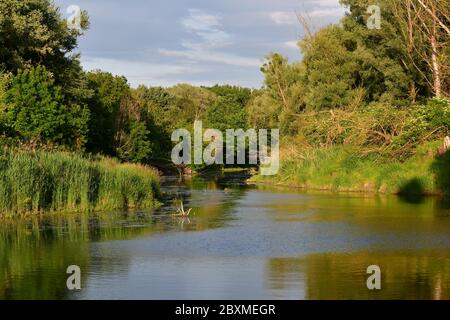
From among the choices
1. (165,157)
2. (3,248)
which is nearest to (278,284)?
(3,248)

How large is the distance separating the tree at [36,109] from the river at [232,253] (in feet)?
36.9

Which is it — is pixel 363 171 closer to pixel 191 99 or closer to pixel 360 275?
pixel 360 275

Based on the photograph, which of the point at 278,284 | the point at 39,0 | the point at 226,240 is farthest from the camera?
the point at 39,0

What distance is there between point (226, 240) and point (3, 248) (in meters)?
5.72

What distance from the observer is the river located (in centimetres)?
1319

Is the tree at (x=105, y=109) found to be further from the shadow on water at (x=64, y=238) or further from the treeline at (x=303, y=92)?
the shadow on water at (x=64, y=238)

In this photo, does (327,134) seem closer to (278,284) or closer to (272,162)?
(272,162)

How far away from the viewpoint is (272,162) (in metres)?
50.2

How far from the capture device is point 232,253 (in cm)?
1741

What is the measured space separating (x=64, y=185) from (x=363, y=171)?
1997 cm

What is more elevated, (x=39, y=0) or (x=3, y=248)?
A: (x=39, y=0)

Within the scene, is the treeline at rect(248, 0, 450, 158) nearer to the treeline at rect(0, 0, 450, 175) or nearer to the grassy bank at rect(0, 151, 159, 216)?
the treeline at rect(0, 0, 450, 175)

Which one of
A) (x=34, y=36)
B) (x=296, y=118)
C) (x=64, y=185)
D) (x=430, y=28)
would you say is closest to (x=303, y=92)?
(x=296, y=118)
